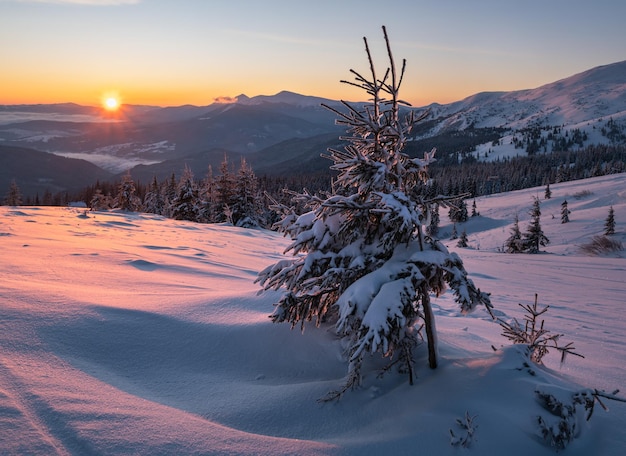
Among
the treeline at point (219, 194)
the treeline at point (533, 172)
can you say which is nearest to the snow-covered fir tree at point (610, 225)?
the treeline at point (219, 194)

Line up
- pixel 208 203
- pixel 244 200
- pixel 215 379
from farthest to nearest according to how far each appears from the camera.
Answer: pixel 208 203
pixel 244 200
pixel 215 379

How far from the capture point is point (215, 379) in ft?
13.5

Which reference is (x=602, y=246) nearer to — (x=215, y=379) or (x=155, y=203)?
(x=215, y=379)

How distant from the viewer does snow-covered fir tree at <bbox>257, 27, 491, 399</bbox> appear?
3.62 m

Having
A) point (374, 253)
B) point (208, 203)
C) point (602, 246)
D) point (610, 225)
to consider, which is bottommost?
point (602, 246)

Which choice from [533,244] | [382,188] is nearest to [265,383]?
[382,188]

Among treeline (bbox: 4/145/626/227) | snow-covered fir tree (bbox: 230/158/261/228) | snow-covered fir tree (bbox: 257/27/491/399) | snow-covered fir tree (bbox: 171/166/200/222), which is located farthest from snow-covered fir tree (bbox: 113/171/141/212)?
snow-covered fir tree (bbox: 257/27/491/399)

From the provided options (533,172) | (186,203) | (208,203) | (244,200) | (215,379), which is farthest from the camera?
(533,172)

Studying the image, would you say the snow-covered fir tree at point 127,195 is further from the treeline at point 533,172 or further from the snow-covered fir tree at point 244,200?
the treeline at point 533,172

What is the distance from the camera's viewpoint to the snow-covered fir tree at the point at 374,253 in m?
3.62

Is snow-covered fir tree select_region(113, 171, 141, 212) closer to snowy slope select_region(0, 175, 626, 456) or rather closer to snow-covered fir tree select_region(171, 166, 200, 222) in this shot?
snow-covered fir tree select_region(171, 166, 200, 222)

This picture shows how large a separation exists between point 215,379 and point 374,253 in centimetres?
231

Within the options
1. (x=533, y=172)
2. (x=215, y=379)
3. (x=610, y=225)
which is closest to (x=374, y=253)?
(x=215, y=379)

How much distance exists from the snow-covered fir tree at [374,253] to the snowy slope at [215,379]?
1.81ft
